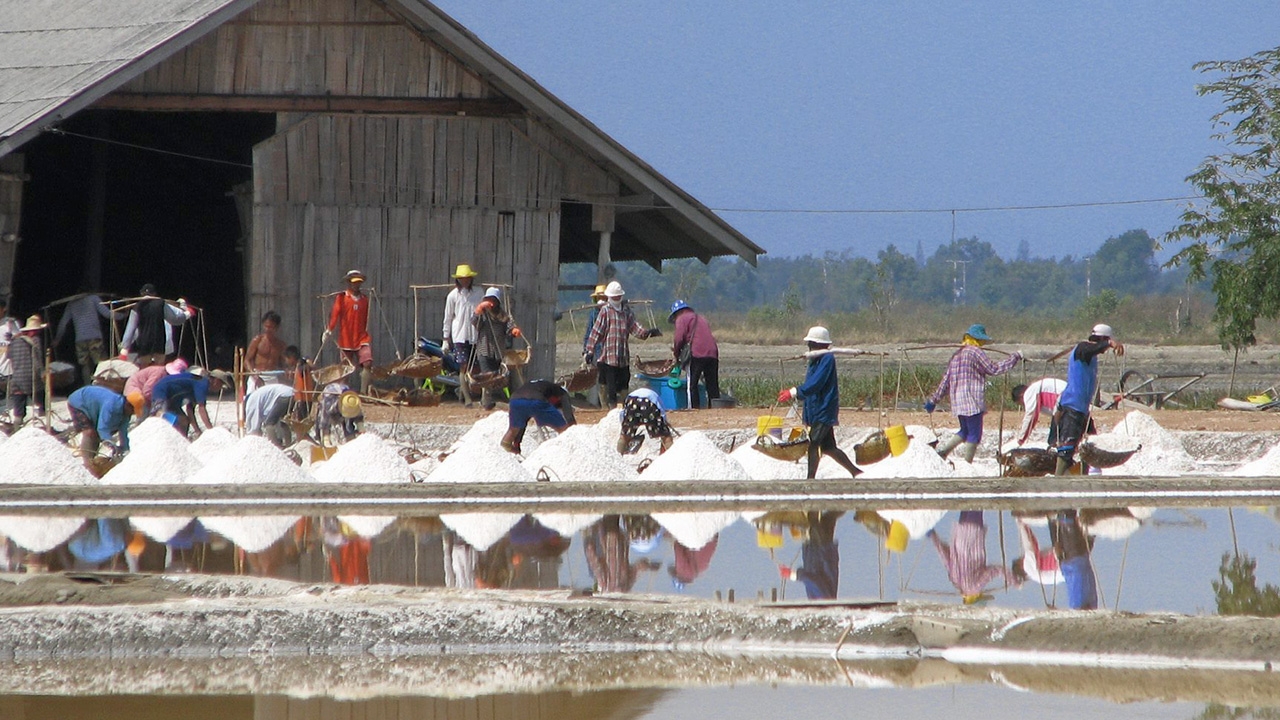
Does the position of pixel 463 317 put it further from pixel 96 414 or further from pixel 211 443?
pixel 96 414

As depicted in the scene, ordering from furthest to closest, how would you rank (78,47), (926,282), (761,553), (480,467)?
1. (926,282)
2. (78,47)
3. (480,467)
4. (761,553)

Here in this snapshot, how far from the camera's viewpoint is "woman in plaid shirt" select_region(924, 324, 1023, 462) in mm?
13477

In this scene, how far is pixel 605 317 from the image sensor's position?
57.6ft

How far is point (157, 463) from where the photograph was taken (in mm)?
13125

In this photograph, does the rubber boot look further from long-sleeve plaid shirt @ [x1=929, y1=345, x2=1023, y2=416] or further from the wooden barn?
the wooden barn

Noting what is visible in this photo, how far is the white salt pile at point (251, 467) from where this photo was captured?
12.8m

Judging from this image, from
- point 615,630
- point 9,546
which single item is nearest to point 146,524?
point 9,546

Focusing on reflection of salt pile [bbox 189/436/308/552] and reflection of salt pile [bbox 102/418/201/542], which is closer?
reflection of salt pile [bbox 189/436/308/552]

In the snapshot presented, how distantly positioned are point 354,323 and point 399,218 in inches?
79.7

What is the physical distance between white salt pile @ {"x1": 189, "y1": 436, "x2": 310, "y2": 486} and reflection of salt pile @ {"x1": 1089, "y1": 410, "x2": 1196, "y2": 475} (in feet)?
22.4

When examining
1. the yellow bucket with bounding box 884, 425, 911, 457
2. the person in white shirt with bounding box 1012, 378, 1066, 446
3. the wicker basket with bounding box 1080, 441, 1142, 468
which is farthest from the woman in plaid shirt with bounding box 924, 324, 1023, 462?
the wicker basket with bounding box 1080, 441, 1142, 468

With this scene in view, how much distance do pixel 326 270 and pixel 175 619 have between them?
11.6 meters

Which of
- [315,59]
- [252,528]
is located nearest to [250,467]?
[252,528]

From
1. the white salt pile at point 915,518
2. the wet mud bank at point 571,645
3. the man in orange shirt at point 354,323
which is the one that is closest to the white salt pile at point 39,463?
the man in orange shirt at point 354,323
